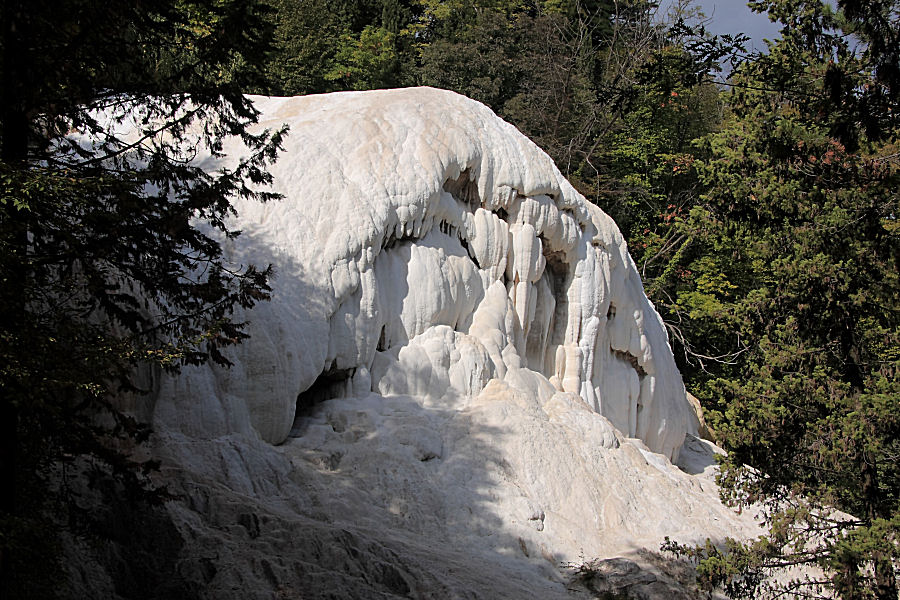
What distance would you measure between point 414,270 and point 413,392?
2.01m

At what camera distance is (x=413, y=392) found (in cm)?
1305

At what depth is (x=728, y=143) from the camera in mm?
11117

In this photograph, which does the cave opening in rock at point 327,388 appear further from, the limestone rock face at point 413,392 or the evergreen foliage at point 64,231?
the evergreen foliage at point 64,231

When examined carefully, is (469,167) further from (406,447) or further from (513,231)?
(406,447)

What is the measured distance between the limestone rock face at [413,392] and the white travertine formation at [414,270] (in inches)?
1.3

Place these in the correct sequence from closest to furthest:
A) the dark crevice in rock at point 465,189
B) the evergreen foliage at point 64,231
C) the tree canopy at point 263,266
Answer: the evergreen foliage at point 64,231 < the tree canopy at point 263,266 < the dark crevice in rock at point 465,189

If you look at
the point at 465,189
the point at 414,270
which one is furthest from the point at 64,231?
the point at 465,189

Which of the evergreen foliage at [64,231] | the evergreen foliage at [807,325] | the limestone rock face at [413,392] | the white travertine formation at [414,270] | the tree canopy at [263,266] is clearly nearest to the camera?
the evergreen foliage at [64,231]

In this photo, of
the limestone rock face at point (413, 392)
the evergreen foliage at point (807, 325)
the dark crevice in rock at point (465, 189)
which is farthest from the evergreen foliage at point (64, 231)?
the dark crevice in rock at point (465, 189)

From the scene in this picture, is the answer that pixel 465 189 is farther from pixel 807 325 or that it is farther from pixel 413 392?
pixel 807 325

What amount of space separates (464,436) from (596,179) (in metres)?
20.8

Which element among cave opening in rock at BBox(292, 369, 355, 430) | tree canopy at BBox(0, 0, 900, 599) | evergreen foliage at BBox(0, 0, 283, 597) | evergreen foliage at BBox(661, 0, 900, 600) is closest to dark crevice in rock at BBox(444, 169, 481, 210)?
tree canopy at BBox(0, 0, 900, 599)

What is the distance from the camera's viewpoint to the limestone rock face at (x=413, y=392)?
28.1 feet

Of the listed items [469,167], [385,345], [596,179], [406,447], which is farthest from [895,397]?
[596,179]
